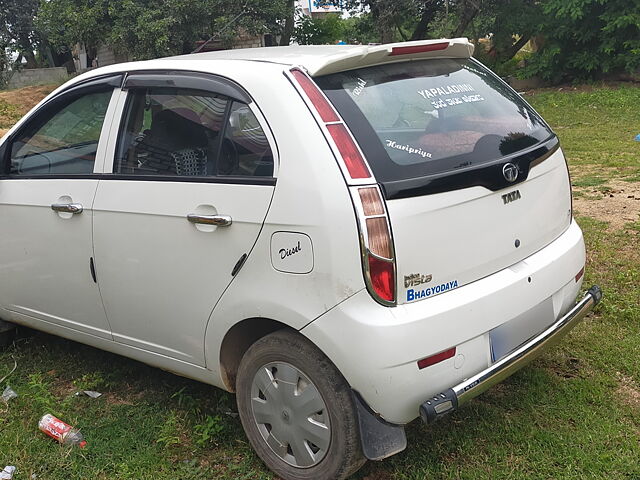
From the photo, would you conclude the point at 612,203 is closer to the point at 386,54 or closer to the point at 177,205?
the point at 386,54

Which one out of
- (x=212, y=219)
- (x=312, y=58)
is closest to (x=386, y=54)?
(x=312, y=58)

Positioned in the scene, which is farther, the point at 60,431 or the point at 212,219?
Answer: the point at 60,431

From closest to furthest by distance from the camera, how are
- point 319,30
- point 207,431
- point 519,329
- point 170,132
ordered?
point 519,329 → point 170,132 → point 207,431 → point 319,30

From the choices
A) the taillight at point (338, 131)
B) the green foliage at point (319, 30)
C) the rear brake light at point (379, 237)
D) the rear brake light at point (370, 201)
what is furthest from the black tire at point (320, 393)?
the green foliage at point (319, 30)

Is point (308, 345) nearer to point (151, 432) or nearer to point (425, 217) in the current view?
point (425, 217)

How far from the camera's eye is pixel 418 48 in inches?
120

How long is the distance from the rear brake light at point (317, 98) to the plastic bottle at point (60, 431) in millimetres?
1986

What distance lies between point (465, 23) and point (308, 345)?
18214 mm

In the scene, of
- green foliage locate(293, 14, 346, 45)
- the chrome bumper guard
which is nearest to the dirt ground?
the chrome bumper guard

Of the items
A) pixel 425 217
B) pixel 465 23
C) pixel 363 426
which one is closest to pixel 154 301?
pixel 363 426

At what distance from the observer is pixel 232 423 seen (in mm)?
3443

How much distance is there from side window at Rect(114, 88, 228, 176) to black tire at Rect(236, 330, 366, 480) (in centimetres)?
80

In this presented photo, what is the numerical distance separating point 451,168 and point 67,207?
75.7 inches

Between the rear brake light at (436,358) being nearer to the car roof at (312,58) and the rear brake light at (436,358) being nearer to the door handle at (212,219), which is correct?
the door handle at (212,219)
